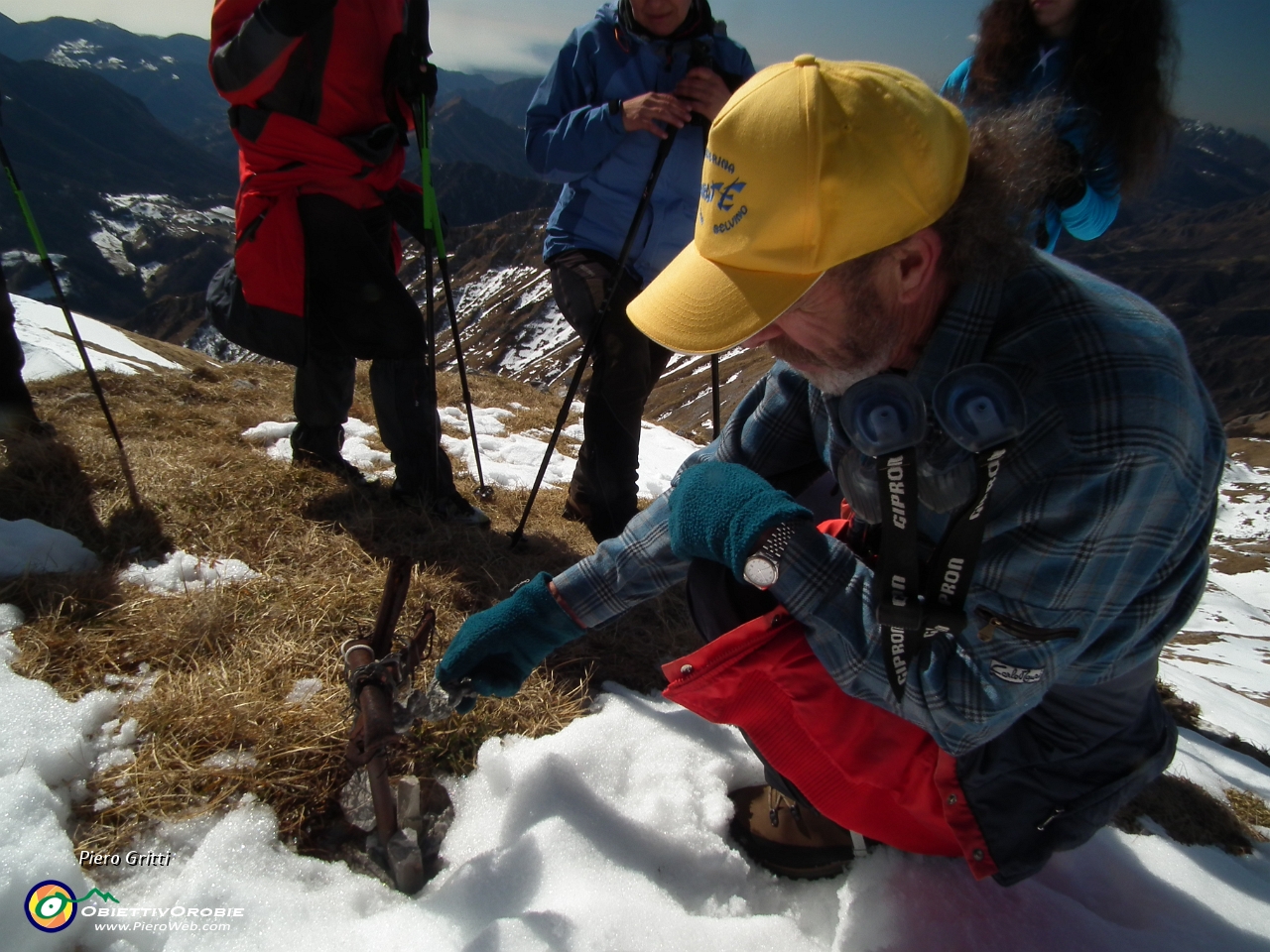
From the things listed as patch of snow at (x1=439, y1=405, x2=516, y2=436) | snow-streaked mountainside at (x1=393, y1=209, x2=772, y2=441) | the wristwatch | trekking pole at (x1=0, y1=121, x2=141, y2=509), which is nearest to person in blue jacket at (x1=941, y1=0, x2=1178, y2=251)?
the wristwatch

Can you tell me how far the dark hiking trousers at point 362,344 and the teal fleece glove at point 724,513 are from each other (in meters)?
2.50

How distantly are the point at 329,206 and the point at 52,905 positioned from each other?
3.15 meters

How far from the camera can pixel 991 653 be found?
5.16 feet

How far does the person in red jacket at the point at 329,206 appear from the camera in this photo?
128 inches

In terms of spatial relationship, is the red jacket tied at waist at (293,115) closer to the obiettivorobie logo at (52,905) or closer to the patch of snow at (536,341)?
the obiettivorobie logo at (52,905)

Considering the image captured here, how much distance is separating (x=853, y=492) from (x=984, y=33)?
10.6 feet

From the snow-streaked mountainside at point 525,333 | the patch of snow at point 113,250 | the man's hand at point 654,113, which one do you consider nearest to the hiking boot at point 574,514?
the man's hand at point 654,113

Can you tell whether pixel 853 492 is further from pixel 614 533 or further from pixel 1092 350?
pixel 614 533

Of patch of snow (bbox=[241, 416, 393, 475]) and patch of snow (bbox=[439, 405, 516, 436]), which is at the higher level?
patch of snow (bbox=[241, 416, 393, 475])

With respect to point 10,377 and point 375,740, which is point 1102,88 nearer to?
point 375,740

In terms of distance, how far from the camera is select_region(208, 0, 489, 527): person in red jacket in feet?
10.7

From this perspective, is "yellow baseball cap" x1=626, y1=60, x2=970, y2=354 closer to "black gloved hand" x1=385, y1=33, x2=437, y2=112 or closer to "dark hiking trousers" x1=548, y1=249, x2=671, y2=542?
"dark hiking trousers" x1=548, y1=249, x2=671, y2=542

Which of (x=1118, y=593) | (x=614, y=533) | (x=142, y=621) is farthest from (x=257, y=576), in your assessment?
(x=1118, y=593)

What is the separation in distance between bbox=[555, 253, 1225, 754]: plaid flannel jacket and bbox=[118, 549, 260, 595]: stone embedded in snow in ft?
8.92
